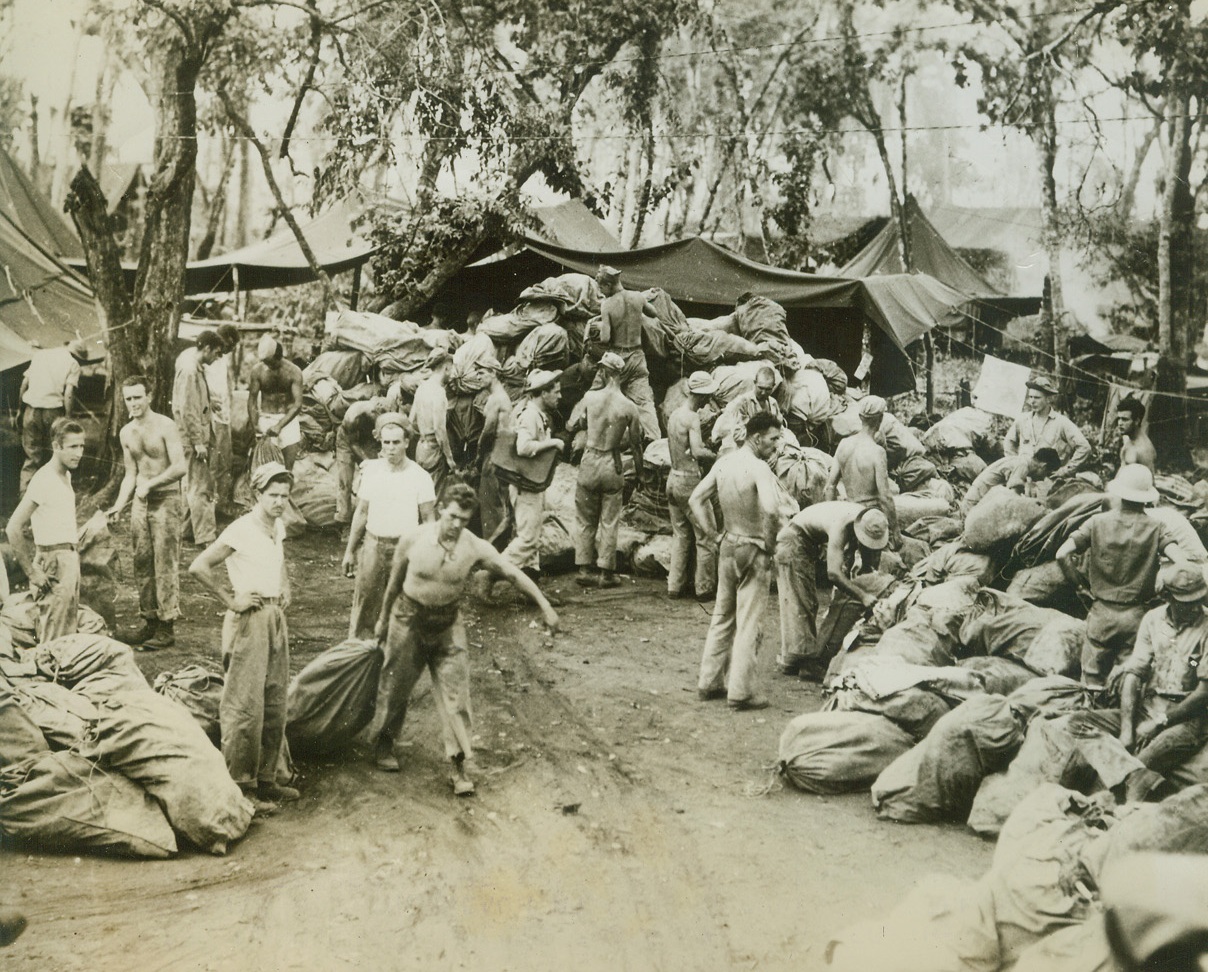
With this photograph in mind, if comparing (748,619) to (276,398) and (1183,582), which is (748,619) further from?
(276,398)

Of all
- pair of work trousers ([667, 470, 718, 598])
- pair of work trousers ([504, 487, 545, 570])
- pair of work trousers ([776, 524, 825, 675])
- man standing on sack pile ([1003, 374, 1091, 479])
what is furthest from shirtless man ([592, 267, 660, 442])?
man standing on sack pile ([1003, 374, 1091, 479])

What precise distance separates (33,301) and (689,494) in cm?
418

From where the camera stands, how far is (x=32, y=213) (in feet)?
18.4

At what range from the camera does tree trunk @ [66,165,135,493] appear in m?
5.71

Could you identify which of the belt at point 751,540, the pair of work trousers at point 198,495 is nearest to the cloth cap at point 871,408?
the belt at point 751,540

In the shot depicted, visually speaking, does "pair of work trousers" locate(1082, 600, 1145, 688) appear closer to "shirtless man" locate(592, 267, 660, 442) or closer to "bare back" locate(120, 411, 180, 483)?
"shirtless man" locate(592, 267, 660, 442)

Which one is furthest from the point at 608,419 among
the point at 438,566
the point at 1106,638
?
the point at 1106,638

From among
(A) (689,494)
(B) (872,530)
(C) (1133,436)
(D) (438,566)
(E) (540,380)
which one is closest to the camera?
(C) (1133,436)

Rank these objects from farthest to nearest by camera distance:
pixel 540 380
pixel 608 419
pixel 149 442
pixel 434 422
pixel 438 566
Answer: pixel 540 380, pixel 608 419, pixel 434 422, pixel 149 442, pixel 438 566

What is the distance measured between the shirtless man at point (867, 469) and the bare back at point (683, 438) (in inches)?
41.8

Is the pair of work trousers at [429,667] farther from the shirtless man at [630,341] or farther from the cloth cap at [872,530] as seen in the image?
the shirtless man at [630,341]

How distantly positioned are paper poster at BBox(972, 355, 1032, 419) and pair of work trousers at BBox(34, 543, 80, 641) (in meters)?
5.00

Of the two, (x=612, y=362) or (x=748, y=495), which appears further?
(x=612, y=362)

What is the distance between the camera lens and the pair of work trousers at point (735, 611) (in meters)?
5.58
